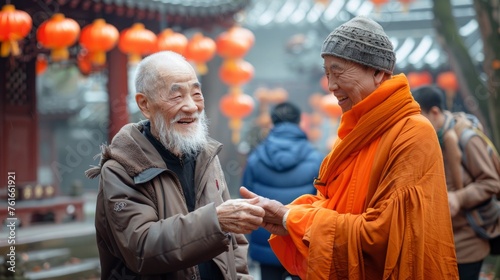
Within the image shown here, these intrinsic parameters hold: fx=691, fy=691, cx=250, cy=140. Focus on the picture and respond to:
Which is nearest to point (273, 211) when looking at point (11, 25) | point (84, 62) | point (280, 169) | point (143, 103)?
point (143, 103)

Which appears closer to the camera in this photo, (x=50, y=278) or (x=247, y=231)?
(x=247, y=231)

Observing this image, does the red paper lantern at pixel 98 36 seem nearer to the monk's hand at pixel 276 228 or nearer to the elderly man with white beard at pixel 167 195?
the elderly man with white beard at pixel 167 195

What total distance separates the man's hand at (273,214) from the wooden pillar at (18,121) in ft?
25.7

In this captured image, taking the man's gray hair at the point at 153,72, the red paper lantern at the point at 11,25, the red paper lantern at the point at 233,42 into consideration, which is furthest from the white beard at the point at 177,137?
the red paper lantern at the point at 233,42

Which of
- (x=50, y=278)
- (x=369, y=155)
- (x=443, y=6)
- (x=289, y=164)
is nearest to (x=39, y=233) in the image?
(x=50, y=278)

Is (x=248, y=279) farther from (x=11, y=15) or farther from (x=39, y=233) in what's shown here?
(x=39, y=233)

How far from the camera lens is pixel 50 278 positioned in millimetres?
8227

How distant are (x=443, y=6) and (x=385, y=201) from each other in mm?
6462

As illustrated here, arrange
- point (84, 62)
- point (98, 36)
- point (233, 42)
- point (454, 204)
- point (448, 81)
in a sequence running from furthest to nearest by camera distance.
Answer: point (448, 81)
point (84, 62)
point (233, 42)
point (98, 36)
point (454, 204)

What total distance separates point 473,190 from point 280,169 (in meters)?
1.47

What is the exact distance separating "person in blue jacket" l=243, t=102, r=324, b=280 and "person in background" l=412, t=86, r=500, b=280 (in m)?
1.14

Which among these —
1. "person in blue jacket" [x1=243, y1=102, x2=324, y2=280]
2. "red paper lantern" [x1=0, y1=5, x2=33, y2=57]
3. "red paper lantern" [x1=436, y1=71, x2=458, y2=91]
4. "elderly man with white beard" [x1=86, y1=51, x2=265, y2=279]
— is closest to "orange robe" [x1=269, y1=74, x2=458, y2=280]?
"elderly man with white beard" [x1=86, y1=51, x2=265, y2=279]

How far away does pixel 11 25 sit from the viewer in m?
6.77

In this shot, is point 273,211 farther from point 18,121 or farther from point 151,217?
point 18,121
